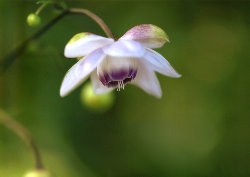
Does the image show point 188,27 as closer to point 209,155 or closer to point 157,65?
point 209,155

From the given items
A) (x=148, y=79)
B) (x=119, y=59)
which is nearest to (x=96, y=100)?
(x=148, y=79)

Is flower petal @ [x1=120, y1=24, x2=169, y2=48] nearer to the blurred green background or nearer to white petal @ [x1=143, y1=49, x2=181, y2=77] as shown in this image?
white petal @ [x1=143, y1=49, x2=181, y2=77]

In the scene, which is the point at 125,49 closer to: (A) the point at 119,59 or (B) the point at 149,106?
(A) the point at 119,59

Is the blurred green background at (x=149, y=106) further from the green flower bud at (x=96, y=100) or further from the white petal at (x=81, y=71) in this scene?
the white petal at (x=81, y=71)

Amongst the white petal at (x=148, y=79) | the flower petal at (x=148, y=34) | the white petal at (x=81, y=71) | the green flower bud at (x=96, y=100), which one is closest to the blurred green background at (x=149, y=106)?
the green flower bud at (x=96, y=100)

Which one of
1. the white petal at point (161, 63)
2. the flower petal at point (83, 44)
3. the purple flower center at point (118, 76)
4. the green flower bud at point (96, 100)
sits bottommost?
the white petal at point (161, 63)

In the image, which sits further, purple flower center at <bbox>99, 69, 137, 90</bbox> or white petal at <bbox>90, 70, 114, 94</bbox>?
white petal at <bbox>90, 70, 114, 94</bbox>

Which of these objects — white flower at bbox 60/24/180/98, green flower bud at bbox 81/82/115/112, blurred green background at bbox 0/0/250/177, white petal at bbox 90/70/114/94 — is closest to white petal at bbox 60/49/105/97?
white flower at bbox 60/24/180/98
